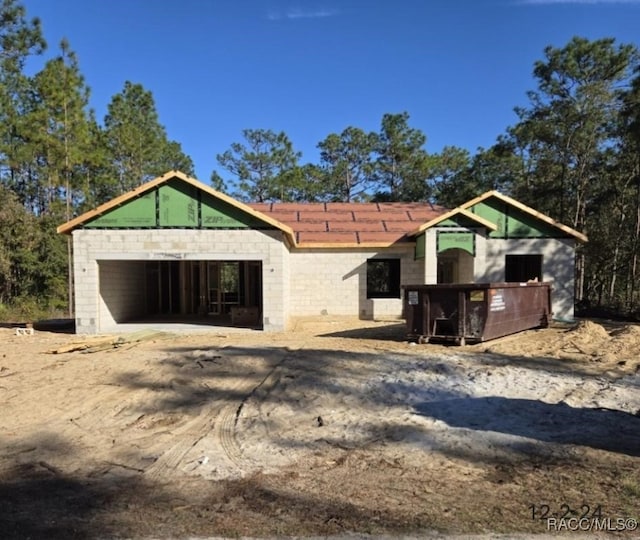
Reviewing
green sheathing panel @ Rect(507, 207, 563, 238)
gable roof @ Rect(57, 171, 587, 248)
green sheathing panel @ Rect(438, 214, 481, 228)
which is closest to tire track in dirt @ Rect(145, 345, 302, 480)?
gable roof @ Rect(57, 171, 587, 248)

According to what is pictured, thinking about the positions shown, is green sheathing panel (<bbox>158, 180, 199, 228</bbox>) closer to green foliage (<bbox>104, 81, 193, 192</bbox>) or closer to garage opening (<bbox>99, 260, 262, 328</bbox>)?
garage opening (<bbox>99, 260, 262, 328</bbox>)

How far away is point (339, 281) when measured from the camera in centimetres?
1908

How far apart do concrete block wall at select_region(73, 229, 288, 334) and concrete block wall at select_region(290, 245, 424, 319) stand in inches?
127

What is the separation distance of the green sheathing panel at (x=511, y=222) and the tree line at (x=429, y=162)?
5.34 meters

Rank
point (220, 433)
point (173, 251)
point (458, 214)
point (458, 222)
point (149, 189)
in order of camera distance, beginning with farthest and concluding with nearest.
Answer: point (458, 222), point (458, 214), point (173, 251), point (149, 189), point (220, 433)

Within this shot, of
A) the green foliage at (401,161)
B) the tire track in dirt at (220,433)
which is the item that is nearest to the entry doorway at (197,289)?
the tire track in dirt at (220,433)

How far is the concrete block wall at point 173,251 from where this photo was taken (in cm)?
1548

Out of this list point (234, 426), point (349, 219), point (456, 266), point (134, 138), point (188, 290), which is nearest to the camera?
point (234, 426)

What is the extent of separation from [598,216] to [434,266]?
17.2m

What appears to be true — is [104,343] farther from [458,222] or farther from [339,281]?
[458,222]

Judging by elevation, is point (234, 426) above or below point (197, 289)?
below

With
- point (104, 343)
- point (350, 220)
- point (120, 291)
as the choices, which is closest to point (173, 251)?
point (120, 291)

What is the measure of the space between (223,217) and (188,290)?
7.97m

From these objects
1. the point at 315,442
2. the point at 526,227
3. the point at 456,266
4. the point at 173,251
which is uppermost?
the point at 526,227
